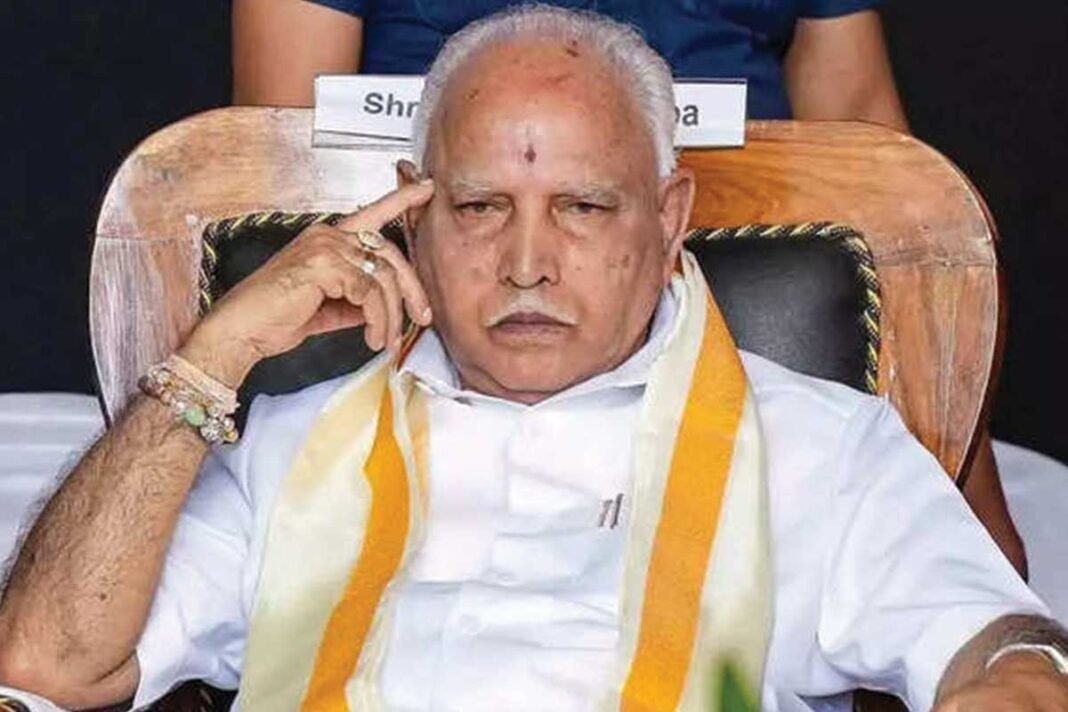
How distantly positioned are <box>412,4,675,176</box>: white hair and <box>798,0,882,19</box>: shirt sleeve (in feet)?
2.15

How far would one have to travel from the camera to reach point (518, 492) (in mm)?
2873

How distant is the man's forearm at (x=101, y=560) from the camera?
107 inches

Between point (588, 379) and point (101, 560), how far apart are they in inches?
20.9

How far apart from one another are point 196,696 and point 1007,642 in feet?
2.82

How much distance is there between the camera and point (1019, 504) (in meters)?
3.67

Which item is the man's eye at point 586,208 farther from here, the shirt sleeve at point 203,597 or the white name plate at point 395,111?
the shirt sleeve at point 203,597

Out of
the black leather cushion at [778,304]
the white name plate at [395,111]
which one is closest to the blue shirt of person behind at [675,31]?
the white name plate at [395,111]

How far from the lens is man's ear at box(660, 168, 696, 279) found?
290 cm

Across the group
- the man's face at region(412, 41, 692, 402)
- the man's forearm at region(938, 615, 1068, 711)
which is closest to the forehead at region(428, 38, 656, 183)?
the man's face at region(412, 41, 692, 402)

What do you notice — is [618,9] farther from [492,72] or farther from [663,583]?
[663,583]

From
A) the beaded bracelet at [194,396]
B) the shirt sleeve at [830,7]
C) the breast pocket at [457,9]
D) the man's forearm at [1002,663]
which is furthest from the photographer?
the shirt sleeve at [830,7]

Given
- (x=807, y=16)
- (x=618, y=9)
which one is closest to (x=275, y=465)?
(x=618, y=9)

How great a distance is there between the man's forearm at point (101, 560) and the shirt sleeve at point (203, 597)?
4 centimetres

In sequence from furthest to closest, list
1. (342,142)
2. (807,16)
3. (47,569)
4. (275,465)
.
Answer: (807,16), (342,142), (275,465), (47,569)
